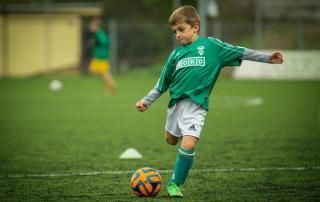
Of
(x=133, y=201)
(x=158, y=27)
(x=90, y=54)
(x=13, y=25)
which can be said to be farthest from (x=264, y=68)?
(x=133, y=201)

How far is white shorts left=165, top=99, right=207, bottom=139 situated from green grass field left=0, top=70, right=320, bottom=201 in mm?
554

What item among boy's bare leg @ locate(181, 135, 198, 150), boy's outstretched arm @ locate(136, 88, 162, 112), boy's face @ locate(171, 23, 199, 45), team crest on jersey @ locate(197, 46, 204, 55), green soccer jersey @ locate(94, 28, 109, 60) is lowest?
green soccer jersey @ locate(94, 28, 109, 60)

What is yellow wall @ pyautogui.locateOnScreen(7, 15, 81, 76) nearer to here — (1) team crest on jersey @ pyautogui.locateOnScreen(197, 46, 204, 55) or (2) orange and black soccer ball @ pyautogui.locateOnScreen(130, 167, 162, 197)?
(1) team crest on jersey @ pyautogui.locateOnScreen(197, 46, 204, 55)

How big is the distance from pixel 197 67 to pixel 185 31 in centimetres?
34

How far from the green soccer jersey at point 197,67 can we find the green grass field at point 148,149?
0.88 metres

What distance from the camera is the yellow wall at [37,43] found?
34.8 m

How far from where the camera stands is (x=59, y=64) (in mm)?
35250

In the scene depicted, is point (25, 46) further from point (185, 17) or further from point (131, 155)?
point (185, 17)

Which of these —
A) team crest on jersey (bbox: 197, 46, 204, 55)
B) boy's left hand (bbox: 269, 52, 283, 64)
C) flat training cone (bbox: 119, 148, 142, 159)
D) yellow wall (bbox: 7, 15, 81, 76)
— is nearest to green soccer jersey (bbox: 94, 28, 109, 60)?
yellow wall (bbox: 7, 15, 81, 76)

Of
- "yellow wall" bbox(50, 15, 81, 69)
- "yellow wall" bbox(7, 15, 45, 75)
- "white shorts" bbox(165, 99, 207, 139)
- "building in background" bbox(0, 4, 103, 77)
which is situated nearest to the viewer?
"white shorts" bbox(165, 99, 207, 139)

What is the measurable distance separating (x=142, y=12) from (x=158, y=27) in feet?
19.6

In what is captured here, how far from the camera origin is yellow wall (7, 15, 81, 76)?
34.8 metres

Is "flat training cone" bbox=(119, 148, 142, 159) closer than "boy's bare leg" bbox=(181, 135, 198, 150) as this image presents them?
No

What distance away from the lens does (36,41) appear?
34969 millimetres
